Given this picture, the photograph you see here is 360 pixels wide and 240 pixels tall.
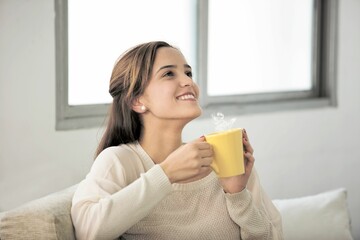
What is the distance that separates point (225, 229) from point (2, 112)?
0.81m

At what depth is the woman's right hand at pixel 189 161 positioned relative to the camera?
1.71 meters

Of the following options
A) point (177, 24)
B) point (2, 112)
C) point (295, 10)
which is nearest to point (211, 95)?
point (177, 24)

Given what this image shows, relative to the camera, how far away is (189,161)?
1.73 metres

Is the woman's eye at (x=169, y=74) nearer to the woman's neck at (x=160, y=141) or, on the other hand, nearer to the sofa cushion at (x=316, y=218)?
the woman's neck at (x=160, y=141)

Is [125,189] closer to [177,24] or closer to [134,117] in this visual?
[134,117]

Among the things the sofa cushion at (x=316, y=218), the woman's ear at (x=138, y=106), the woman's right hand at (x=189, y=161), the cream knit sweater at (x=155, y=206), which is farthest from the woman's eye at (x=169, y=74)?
the sofa cushion at (x=316, y=218)

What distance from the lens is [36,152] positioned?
93.4 inches

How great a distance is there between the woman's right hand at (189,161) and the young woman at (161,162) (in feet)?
0.35

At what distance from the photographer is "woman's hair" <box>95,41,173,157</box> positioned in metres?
2.03

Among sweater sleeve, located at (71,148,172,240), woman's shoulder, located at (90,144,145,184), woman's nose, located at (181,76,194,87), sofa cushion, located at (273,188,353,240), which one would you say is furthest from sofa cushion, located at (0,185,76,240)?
sofa cushion, located at (273,188,353,240)

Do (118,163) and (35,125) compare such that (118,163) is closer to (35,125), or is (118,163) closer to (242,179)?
(242,179)

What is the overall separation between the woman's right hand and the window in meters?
0.81

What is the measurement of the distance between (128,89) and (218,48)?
1263mm

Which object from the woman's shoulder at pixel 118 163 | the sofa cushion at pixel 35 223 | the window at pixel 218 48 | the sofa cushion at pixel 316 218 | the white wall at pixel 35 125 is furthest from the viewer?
the sofa cushion at pixel 316 218
